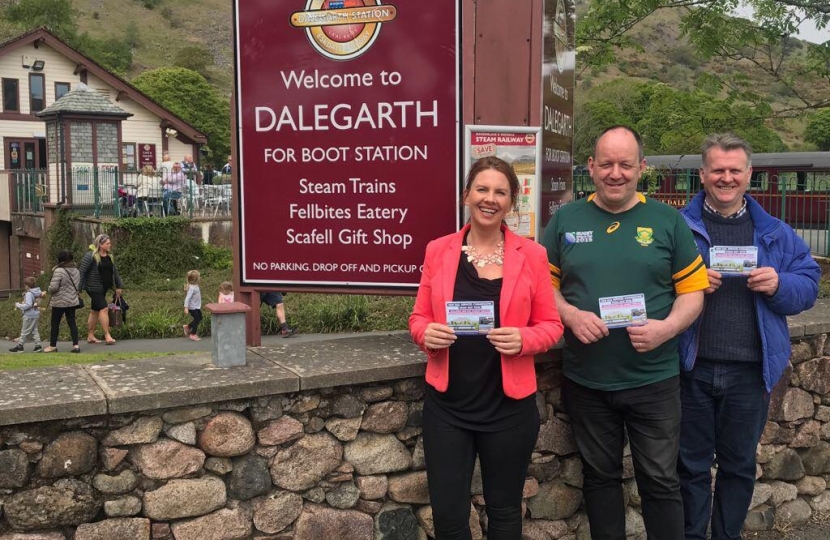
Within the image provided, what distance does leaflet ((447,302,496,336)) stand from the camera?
3162 millimetres

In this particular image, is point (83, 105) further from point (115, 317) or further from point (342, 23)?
point (342, 23)

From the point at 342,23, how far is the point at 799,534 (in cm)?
374

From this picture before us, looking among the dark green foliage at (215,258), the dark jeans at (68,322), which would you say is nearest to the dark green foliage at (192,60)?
the dark green foliage at (215,258)

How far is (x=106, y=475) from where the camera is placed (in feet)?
10.5

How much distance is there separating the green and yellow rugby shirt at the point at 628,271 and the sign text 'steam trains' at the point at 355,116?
97cm

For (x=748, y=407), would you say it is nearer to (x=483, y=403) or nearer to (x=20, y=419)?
(x=483, y=403)

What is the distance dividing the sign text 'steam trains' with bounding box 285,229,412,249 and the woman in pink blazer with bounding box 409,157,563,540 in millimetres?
798

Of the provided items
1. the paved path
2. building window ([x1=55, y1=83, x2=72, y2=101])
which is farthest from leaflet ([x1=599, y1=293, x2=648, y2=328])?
building window ([x1=55, y1=83, x2=72, y2=101])

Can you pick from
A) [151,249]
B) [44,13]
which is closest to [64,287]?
[151,249]

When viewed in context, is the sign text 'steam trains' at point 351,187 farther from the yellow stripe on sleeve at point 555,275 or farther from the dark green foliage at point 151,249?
the dark green foliage at point 151,249

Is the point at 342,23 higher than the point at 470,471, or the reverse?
the point at 342,23

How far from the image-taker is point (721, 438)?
387cm

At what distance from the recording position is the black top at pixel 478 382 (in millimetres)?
3248

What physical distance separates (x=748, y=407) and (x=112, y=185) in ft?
66.2
